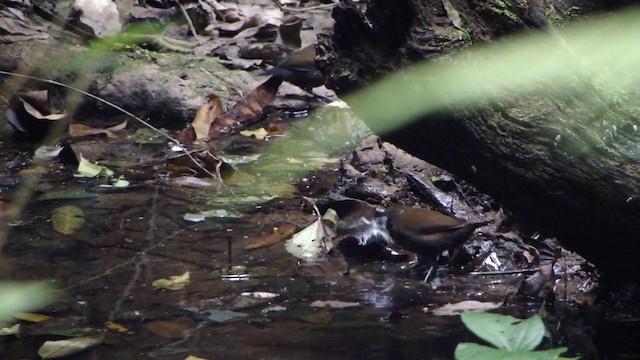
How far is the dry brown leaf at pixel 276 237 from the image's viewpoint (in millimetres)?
2879

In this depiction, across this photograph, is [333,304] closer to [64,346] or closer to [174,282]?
→ [174,282]

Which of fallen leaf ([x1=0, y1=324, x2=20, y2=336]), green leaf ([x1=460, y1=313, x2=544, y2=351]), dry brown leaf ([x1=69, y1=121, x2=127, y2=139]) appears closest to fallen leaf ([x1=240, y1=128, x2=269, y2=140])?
dry brown leaf ([x1=69, y1=121, x2=127, y2=139])

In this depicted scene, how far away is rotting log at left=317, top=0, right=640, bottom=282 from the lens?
1953mm

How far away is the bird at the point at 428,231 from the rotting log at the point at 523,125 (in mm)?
419

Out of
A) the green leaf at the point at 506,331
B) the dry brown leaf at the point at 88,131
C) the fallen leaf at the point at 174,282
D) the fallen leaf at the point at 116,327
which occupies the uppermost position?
the green leaf at the point at 506,331

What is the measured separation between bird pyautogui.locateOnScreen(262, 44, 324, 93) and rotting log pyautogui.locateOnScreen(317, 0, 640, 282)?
266 centimetres

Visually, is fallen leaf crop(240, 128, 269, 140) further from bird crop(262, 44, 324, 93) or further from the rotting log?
the rotting log

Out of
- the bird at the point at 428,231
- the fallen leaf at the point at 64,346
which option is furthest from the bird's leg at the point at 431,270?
the fallen leaf at the point at 64,346

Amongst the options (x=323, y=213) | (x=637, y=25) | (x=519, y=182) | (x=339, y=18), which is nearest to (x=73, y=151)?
(x=323, y=213)

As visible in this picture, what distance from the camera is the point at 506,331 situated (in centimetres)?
137

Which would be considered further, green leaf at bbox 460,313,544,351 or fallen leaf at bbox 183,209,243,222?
fallen leaf at bbox 183,209,243,222

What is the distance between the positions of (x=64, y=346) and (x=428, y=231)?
1.11 m

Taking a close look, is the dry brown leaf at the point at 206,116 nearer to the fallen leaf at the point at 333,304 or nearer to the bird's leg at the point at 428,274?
the bird's leg at the point at 428,274

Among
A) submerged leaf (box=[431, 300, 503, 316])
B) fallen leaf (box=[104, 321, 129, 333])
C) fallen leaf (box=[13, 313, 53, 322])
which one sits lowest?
fallen leaf (box=[13, 313, 53, 322])
